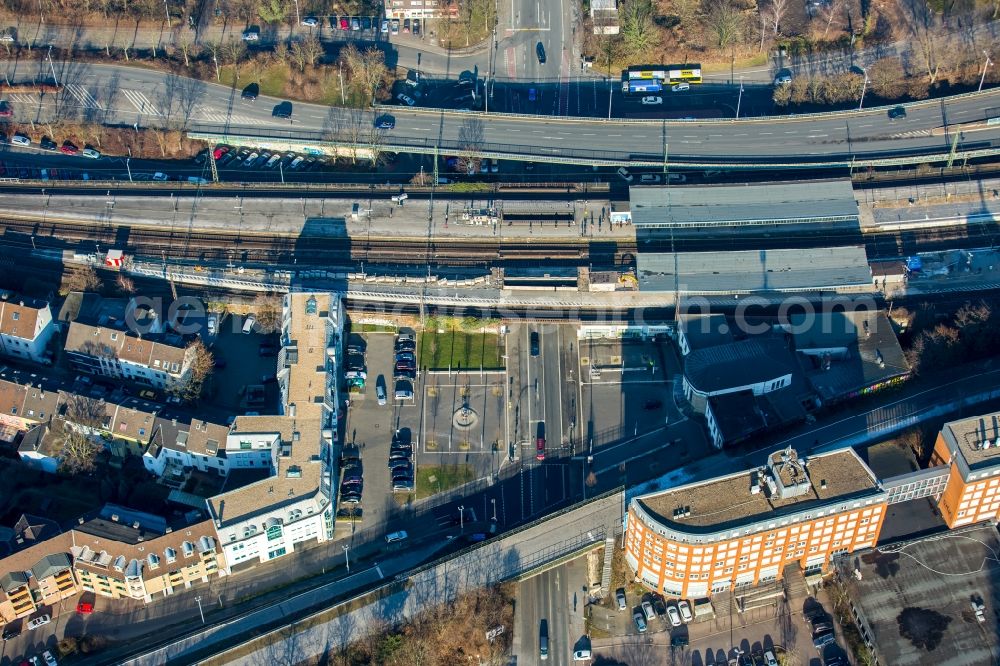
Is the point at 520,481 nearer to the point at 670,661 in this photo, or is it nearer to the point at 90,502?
the point at 670,661

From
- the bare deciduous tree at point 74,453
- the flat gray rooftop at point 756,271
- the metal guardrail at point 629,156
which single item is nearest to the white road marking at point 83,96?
the metal guardrail at point 629,156

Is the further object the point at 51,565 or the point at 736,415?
the point at 736,415

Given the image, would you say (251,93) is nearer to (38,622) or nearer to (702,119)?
(702,119)

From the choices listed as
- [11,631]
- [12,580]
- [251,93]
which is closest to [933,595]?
[12,580]

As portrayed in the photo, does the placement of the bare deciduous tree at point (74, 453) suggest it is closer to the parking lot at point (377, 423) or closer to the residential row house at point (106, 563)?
the residential row house at point (106, 563)

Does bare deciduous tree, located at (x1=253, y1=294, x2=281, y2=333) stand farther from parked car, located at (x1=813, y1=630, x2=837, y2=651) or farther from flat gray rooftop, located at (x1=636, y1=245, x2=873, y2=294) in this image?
parked car, located at (x1=813, y1=630, x2=837, y2=651)

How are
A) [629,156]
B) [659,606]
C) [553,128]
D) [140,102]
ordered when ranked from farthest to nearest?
[140,102]
[553,128]
[629,156]
[659,606]

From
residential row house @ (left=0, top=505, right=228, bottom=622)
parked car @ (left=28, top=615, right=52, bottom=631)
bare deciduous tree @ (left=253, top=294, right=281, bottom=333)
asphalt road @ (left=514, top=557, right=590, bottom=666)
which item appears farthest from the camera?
bare deciduous tree @ (left=253, top=294, right=281, bottom=333)

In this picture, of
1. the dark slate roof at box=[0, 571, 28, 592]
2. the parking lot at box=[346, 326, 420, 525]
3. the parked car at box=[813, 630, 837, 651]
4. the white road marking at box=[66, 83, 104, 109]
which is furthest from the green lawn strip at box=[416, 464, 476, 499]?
the white road marking at box=[66, 83, 104, 109]
